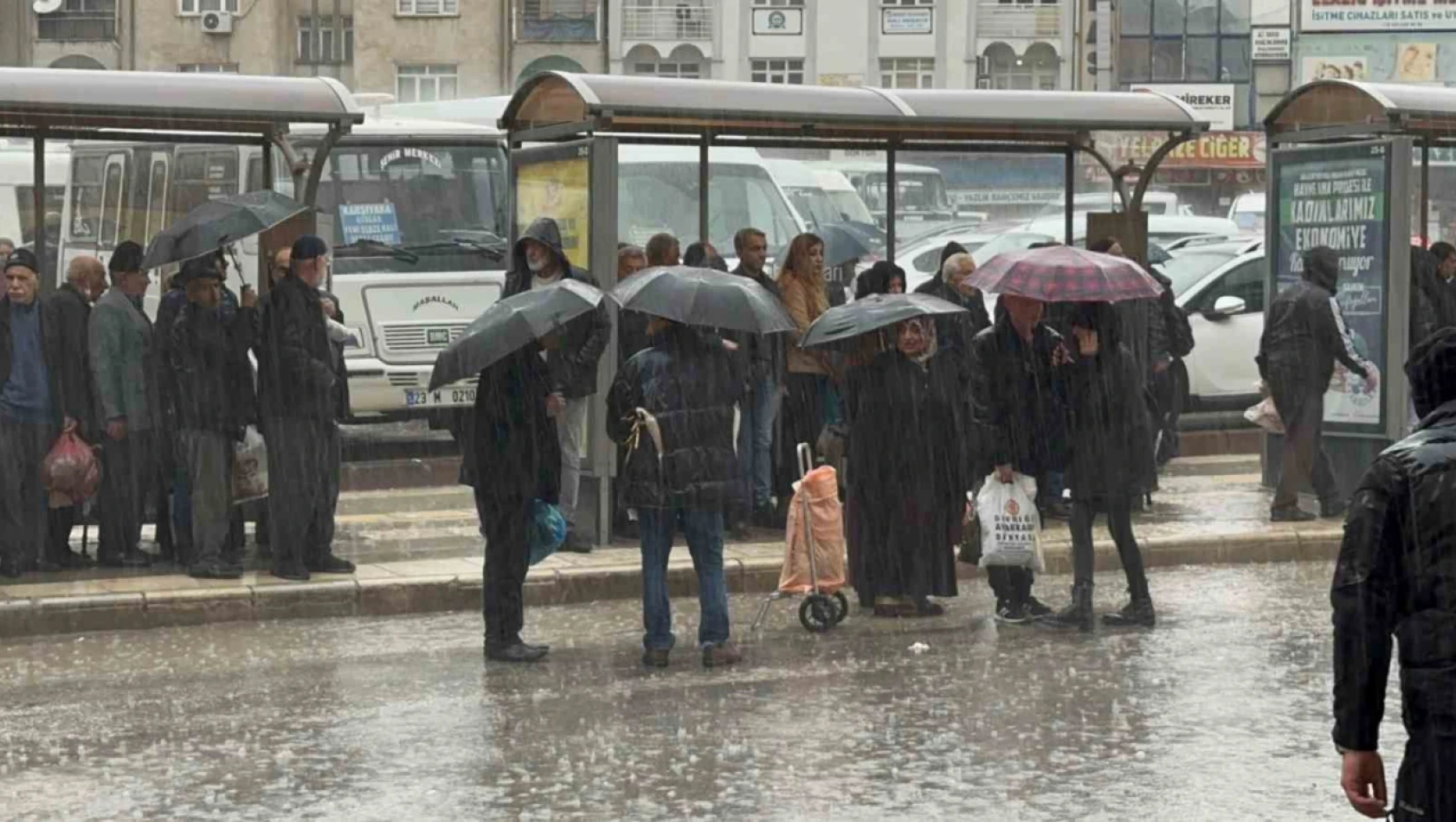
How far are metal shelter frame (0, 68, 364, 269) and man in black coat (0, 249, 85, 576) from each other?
83 centimetres

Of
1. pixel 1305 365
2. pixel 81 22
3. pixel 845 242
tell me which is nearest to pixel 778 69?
pixel 81 22

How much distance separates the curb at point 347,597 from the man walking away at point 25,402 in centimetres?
116

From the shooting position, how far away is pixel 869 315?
35.8 feet

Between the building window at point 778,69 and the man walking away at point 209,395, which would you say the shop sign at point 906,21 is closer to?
the building window at point 778,69

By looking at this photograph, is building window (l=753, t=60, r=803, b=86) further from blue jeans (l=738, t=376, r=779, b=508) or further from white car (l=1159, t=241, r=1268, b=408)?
blue jeans (l=738, t=376, r=779, b=508)

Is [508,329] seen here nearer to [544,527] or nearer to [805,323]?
[544,527]

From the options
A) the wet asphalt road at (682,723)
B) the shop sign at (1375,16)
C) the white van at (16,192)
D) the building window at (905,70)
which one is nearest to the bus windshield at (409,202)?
the white van at (16,192)

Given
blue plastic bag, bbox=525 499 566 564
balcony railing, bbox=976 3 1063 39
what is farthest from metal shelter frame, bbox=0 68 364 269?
balcony railing, bbox=976 3 1063 39

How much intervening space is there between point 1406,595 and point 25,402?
9307 mm

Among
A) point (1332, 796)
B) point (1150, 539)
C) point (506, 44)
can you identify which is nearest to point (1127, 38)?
point (506, 44)

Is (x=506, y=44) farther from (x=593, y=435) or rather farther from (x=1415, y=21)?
(x=593, y=435)

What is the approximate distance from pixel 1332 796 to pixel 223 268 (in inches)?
278

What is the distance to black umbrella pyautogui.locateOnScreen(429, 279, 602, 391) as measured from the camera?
9805 millimetres

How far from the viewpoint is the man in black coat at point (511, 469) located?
1012cm
